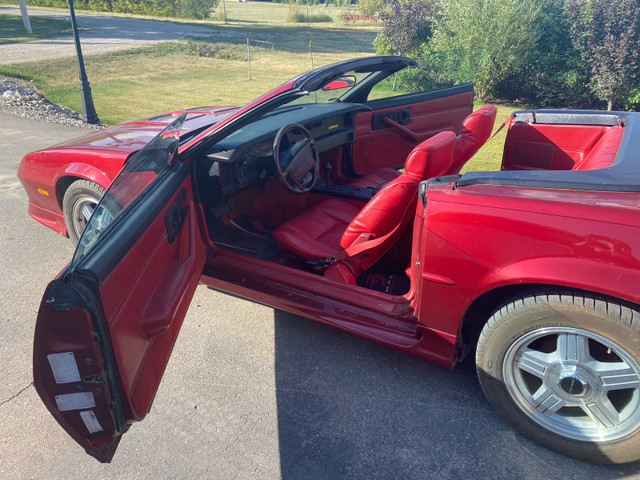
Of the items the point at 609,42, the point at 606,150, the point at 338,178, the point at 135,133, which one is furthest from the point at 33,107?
the point at 609,42

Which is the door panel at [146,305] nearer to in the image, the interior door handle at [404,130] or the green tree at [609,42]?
the interior door handle at [404,130]

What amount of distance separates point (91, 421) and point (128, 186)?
3.57ft

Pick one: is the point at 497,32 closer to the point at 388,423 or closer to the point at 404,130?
the point at 404,130

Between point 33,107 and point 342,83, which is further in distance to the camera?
point 33,107

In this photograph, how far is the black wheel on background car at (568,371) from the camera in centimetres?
204

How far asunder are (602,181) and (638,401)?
0.96m

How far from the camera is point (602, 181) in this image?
6.84ft

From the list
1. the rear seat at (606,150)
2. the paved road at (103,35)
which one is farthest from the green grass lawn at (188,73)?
the rear seat at (606,150)

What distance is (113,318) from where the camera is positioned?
5.94 feet

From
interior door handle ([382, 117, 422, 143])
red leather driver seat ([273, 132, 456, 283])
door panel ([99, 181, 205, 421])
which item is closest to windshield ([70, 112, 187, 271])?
door panel ([99, 181, 205, 421])

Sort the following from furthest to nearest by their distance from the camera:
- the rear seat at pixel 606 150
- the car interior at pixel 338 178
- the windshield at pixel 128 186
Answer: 1. the car interior at pixel 338 178
2. the rear seat at pixel 606 150
3. the windshield at pixel 128 186

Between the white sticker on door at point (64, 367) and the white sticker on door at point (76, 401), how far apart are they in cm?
7

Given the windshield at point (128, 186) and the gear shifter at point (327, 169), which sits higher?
the windshield at point (128, 186)

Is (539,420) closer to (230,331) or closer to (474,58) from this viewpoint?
(230,331)
